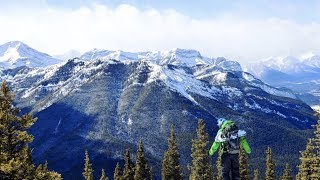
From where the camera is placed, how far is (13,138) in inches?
1045

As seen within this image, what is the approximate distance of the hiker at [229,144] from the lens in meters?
18.9

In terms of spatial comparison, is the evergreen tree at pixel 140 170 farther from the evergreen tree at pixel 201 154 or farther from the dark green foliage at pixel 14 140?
the dark green foliage at pixel 14 140

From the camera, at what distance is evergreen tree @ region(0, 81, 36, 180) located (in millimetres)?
25438

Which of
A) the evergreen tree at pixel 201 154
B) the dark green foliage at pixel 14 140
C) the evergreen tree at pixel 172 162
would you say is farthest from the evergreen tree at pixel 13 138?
the evergreen tree at pixel 172 162

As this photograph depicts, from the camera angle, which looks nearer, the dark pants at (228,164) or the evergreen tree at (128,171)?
the dark pants at (228,164)

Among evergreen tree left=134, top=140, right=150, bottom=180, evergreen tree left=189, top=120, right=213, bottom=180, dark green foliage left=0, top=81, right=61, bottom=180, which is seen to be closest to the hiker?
dark green foliage left=0, top=81, right=61, bottom=180

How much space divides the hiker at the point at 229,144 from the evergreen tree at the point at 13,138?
11.9 meters

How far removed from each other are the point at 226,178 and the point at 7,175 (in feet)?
42.3

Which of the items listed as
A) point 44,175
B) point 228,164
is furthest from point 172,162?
point 228,164

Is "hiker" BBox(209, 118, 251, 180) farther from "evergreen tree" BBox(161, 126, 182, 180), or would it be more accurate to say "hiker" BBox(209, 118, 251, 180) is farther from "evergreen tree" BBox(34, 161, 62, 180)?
"evergreen tree" BBox(161, 126, 182, 180)

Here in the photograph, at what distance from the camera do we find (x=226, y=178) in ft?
62.9

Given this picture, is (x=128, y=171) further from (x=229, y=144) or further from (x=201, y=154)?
(x=229, y=144)

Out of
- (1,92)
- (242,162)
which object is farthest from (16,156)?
(242,162)

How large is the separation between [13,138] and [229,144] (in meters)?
13.6
